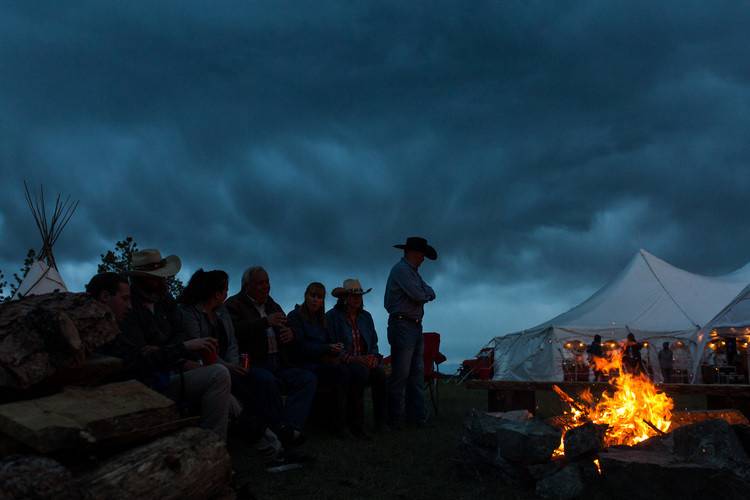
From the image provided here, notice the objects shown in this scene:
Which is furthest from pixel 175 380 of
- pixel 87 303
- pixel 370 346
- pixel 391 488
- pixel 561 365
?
pixel 561 365

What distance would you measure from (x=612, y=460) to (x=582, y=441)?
1.24 ft

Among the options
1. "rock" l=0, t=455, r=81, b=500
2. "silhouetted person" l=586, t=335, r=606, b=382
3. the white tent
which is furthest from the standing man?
the white tent

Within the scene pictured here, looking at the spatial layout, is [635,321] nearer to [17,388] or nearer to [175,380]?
[175,380]

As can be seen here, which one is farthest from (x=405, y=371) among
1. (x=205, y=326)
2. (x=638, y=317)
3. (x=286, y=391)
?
(x=638, y=317)

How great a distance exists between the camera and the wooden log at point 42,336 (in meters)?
2.88

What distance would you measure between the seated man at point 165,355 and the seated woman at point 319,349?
1736 mm

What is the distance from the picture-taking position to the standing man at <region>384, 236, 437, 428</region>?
6973 millimetres

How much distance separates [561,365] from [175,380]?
644 inches

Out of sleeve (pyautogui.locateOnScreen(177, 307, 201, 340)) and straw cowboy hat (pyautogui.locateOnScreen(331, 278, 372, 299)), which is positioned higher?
straw cowboy hat (pyautogui.locateOnScreen(331, 278, 372, 299))

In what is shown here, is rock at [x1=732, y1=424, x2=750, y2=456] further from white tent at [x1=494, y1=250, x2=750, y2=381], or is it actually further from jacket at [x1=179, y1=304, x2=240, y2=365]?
white tent at [x1=494, y1=250, x2=750, y2=381]

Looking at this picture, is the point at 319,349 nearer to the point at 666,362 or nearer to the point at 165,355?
the point at 165,355

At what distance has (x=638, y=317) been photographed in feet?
60.6

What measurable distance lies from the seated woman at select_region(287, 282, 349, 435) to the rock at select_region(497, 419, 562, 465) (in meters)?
2.25

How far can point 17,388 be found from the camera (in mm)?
2916
